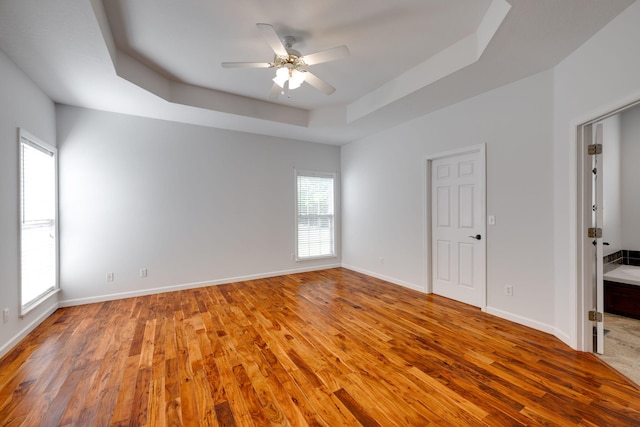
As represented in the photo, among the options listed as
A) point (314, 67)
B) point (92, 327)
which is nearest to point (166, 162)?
point (92, 327)

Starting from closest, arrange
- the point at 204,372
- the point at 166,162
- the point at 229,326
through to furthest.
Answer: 1. the point at 204,372
2. the point at 229,326
3. the point at 166,162

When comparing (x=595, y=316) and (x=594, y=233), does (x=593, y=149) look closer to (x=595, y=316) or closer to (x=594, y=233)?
(x=594, y=233)

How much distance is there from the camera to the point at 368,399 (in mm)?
1834

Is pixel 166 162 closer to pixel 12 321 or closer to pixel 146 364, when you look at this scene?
pixel 12 321

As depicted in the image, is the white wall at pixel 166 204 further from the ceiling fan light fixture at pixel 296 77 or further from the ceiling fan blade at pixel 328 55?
the ceiling fan blade at pixel 328 55

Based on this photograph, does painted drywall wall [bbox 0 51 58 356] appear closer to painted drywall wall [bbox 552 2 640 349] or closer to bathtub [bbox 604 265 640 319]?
painted drywall wall [bbox 552 2 640 349]

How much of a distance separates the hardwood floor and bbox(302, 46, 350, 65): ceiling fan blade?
2.66 metres

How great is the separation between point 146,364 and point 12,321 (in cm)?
155

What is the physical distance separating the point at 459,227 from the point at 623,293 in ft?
6.11

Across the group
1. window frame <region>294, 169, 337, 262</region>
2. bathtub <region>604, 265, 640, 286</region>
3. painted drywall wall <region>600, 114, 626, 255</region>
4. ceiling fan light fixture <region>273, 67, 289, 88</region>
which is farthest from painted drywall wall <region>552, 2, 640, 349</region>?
window frame <region>294, 169, 337, 262</region>

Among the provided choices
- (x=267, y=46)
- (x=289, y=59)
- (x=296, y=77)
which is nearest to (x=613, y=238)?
(x=296, y=77)

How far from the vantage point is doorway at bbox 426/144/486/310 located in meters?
3.45

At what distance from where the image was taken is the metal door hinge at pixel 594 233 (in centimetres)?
242

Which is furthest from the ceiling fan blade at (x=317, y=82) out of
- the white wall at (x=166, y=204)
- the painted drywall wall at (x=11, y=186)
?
the painted drywall wall at (x=11, y=186)
